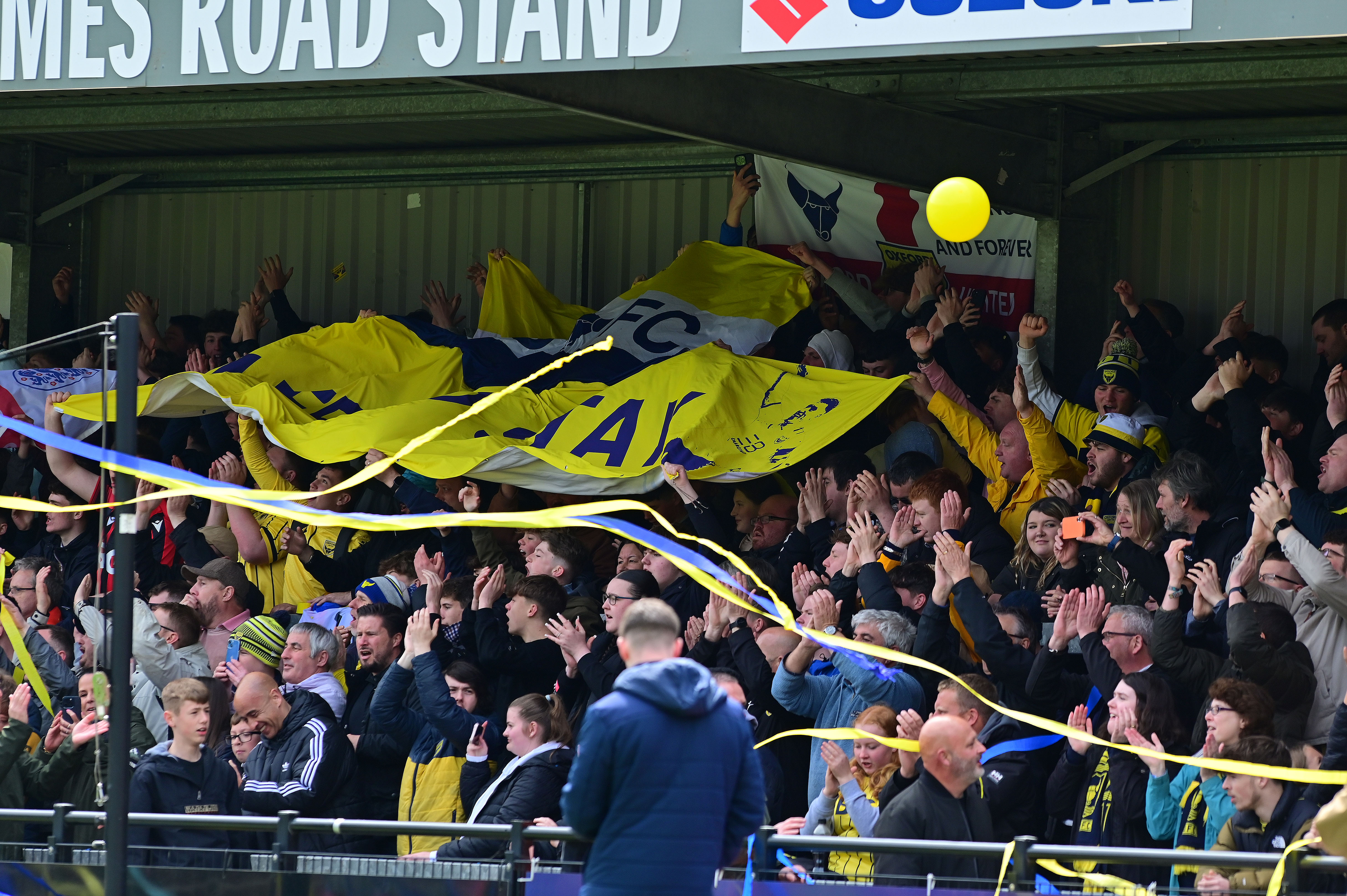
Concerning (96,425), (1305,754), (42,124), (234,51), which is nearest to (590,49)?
(234,51)

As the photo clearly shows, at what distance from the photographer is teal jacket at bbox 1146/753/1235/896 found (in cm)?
658

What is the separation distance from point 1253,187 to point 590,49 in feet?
15.6

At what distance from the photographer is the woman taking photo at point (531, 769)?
7750 mm

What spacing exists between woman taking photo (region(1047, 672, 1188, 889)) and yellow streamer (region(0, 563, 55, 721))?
4.73m

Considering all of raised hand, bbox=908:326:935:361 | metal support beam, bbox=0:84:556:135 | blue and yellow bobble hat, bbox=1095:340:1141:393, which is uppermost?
metal support beam, bbox=0:84:556:135

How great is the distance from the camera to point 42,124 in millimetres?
12367

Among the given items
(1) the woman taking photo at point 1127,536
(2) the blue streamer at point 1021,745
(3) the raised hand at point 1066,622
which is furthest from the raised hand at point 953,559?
(2) the blue streamer at point 1021,745

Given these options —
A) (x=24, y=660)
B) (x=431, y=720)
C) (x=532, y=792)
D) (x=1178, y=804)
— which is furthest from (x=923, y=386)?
(x=24, y=660)

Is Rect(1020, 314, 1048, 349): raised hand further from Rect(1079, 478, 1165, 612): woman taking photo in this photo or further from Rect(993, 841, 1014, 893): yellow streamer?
Rect(993, 841, 1014, 893): yellow streamer

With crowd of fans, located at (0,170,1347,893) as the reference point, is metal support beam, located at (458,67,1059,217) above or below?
above

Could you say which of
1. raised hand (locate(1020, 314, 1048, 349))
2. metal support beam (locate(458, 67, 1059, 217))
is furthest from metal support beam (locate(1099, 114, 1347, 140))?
raised hand (locate(1020, 314, 1048, 349))

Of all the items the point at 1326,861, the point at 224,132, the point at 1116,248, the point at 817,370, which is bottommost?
the point at 1326,861

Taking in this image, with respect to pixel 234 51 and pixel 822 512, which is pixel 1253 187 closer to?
pixel 822 512

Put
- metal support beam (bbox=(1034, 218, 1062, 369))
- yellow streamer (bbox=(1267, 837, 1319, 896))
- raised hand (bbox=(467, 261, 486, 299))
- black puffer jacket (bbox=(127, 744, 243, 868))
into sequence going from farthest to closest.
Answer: raised hand (bbox=(467, 261, 486, 299))
metal support beam (bbox=(1034, 218, 1062, 369))
black puffer jacket (bbox=(127, 744, 243, 868))
yellow streamer (bbox=(1267, 837, 1319, 896))
